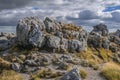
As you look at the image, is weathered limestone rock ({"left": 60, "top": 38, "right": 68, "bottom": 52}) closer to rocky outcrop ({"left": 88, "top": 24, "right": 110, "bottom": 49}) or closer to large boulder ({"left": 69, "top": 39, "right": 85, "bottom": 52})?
large boulder ({"left": 69, "top": 39, "right": 85, "bottom": 52})

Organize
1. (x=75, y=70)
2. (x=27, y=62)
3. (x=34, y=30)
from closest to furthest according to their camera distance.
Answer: (x=75, y=70) < (x=27, y=62) < (x=34, y=30)

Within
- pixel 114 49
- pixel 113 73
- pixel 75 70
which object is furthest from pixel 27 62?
pixel 114 49

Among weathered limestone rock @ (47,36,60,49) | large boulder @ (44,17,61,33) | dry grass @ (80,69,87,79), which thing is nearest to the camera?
dry grass @ (80,69,87,79)

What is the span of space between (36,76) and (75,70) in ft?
21.9

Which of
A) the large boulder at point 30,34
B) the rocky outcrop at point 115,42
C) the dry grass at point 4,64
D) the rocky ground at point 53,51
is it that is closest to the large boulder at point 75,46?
the rocky ground at point 53,51

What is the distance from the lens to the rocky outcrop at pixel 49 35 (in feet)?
179

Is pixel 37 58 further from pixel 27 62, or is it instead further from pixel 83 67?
pixel 83 67

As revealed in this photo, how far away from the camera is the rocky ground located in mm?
48844

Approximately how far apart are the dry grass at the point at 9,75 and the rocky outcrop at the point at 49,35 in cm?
826

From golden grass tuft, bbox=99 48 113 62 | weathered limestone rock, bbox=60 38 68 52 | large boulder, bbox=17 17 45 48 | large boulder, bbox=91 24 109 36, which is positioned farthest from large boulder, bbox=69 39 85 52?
large boulder, bbox=91 24 109 36

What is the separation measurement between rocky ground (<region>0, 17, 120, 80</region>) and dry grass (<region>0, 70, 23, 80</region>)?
0.89 m

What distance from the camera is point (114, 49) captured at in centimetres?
6750

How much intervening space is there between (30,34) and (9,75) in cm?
1019

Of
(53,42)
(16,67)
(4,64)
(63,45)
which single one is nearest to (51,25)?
(53,42)
